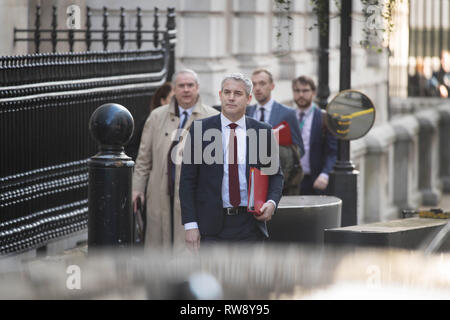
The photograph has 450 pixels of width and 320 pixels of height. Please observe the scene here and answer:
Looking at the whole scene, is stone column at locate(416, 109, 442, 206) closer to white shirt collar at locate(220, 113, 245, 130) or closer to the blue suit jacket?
the blue suit jacket

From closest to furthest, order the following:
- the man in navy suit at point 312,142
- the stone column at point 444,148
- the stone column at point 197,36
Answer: the man in navy suit at point 312,142 → the stone column at point 197,36 → the stone column at point 444,148

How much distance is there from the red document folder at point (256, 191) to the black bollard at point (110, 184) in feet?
2.07

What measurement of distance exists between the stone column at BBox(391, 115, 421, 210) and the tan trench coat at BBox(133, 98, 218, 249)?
10.1 m

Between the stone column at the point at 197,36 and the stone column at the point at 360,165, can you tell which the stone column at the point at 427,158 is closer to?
the stone column at the point at 360,165

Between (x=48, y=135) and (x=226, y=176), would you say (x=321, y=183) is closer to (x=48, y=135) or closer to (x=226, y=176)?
(x=48, y=135)

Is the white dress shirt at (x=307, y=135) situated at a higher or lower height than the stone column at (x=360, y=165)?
higher

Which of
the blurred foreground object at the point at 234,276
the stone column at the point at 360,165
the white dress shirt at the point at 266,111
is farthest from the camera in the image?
the stone column at the point at 360,165

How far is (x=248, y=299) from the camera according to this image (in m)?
3.03

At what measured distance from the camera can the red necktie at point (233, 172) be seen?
20.9 feet

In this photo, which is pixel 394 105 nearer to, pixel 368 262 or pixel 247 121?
pixel 247 121

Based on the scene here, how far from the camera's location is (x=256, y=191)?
20.9 ft

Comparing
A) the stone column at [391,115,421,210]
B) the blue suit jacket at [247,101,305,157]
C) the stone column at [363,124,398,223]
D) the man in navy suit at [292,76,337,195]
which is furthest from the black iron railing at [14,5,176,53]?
the stone column at [391,115,421,210]

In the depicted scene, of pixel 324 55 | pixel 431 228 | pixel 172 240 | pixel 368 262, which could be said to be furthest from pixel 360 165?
pixel 368 262

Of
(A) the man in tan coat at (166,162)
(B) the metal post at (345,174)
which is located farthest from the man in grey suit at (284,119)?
(A) the man in tan coat at (166,162)
